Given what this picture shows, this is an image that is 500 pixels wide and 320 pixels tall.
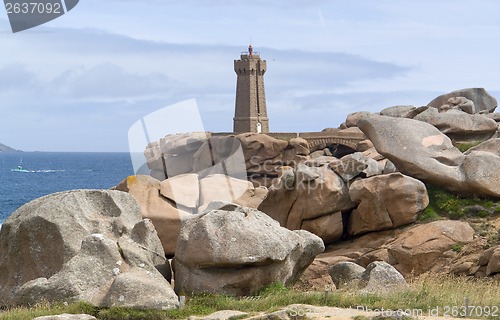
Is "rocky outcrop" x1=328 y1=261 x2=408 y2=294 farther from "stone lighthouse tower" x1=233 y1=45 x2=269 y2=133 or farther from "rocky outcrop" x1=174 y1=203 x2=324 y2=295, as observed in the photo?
"stone lighthouse tower" x1=233 y1=45 x2=269 y2=133

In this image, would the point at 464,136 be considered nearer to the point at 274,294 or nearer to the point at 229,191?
the point at 229,191

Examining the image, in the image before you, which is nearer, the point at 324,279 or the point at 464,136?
the point at 324,279

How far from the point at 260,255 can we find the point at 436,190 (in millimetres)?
11353

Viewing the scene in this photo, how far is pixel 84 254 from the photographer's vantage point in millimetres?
16953

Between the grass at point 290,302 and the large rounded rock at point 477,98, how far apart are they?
3042cm

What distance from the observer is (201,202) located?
26.8 metres

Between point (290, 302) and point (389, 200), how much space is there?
33.3 ft

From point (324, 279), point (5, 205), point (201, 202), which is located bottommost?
point (5, 205)

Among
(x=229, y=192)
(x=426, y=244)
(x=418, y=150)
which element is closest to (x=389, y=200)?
(x=426, y=244)

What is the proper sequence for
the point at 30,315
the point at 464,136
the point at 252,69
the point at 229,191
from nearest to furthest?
1. the point at 30,315
2. the point at 229,191
3. the point at 464,136
4. the point at 252,69

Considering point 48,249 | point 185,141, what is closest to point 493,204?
point 48,249

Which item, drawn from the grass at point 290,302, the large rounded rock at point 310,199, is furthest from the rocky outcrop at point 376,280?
the large rounded rock at point 310,199

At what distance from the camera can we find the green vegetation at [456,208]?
2595cm

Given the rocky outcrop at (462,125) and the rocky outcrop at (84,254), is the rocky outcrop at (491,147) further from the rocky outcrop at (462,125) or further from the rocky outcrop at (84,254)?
the rocky outcrop at (84,254)
